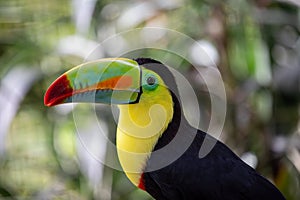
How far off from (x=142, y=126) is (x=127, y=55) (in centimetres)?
63

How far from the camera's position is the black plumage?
2123mm

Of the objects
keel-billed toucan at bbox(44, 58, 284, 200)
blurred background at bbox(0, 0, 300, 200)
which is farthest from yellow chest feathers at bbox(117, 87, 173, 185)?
blurred background at bbox(0, 0, 300, 200)

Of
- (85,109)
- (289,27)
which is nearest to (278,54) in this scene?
(289,27)

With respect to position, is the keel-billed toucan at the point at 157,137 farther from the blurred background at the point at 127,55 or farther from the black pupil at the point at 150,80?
the blurred background at the point at 127,55

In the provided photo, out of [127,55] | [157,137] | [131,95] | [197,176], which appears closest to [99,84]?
[131,95]

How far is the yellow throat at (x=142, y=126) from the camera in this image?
2.17m

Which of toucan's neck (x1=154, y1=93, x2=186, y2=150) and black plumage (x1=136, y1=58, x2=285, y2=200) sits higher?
toucan's neck (x1=154, y1=93, x2=186, y2=150)

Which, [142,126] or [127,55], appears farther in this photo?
[127,55]

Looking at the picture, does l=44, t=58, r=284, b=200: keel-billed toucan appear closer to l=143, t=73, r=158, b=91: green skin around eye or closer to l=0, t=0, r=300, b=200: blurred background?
l=143, t=73, r=158, b=91: green skin around eye

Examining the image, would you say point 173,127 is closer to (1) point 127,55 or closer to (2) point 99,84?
(2) point 99,84

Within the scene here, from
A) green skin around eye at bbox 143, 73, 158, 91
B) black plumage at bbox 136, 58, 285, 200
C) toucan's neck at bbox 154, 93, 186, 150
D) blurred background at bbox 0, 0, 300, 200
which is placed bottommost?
blurred background at bbox 0, 0, 300, 200

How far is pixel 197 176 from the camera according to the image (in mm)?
2133

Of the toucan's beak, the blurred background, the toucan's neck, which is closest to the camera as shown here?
the toucan's beak

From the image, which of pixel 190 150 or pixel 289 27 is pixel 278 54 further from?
pixel 190 150
